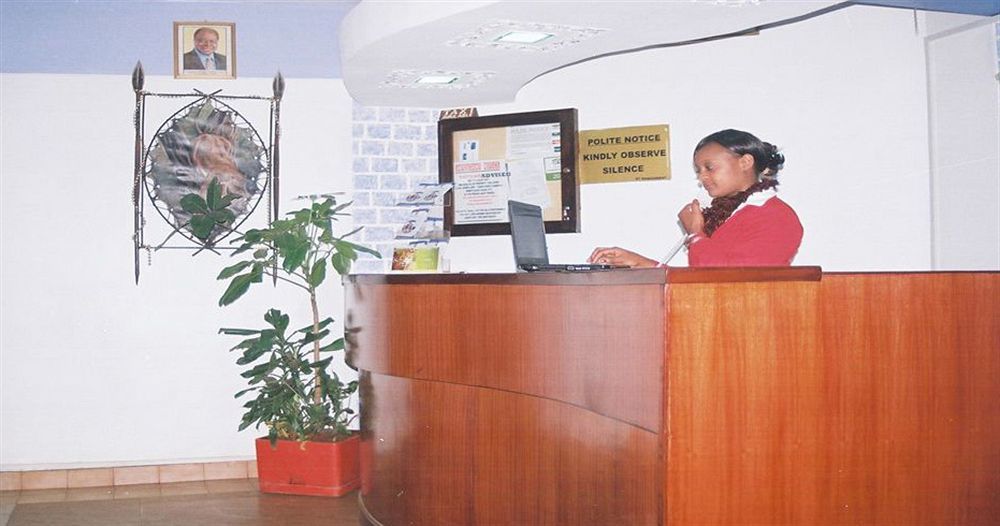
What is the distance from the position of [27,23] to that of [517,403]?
3.90m

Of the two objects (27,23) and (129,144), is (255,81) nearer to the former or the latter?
Result: (129,144)

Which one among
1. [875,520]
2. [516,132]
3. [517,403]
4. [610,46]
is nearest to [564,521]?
[517,403]

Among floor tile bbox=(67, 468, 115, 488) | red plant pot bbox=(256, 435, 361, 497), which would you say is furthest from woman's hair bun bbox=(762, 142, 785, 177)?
floor tile bbox=(67, 468, 115, 488)

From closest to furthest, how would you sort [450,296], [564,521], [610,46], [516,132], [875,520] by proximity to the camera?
[875,520], [564,521], [450,296], [610,46], [516,132]

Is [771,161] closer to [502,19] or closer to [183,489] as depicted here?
[502,19]

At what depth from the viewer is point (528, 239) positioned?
3186 millimetres

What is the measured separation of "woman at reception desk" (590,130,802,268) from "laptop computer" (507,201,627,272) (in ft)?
0.67

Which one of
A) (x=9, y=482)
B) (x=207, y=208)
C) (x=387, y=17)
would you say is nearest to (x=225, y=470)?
(x=9, y=482)

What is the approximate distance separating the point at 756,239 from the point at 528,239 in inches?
29.0

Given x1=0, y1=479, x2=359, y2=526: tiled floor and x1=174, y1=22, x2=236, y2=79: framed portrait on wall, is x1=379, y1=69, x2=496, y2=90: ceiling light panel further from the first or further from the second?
x1=0, y1=479, x2=359, y2=526: tiled floor

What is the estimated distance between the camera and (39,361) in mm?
5137

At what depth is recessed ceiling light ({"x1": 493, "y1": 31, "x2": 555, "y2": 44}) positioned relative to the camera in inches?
152

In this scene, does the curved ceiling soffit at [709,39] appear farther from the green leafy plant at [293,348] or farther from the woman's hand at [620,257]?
the woman's hand at [620,257]

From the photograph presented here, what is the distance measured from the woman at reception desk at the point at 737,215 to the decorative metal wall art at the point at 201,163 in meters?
2.80
